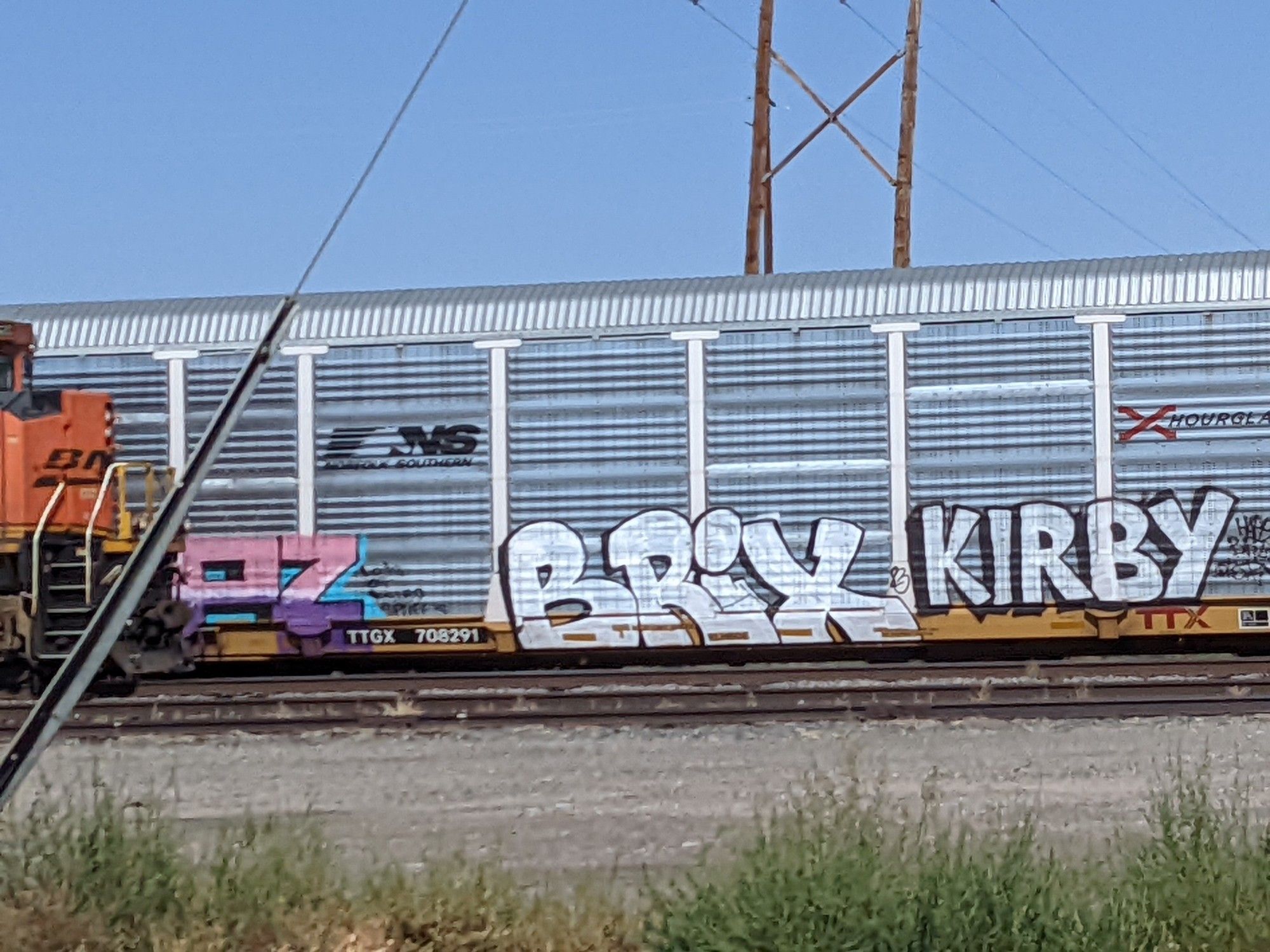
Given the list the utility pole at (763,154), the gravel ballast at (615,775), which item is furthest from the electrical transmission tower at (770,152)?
the gravel ballast at (615,775)

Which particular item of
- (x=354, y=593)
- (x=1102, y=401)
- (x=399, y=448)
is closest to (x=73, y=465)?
(x=354, y=593)

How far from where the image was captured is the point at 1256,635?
548 inches

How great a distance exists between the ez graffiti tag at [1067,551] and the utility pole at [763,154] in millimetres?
8587

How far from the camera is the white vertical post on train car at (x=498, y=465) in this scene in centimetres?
1457

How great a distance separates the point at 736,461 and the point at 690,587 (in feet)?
3.86

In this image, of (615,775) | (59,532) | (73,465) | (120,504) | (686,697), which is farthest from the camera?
(73,465)

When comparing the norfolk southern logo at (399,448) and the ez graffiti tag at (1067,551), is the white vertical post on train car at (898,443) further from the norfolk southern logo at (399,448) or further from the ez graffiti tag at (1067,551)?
the norfolk southern logo at (399,448)

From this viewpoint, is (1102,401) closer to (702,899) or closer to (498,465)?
(498,465)

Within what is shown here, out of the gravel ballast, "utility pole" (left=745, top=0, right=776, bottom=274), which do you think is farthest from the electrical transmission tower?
the gravel ballast

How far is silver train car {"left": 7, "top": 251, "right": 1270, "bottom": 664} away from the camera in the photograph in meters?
14.0

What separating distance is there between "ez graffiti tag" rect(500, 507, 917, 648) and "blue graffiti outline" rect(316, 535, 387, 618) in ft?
3.95

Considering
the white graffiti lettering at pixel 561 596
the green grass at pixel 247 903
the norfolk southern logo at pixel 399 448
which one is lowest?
the green grass at pixel 247 903

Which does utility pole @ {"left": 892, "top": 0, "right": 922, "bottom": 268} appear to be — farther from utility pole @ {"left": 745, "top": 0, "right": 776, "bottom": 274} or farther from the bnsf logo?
the bnsf logo

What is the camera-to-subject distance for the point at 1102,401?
14.1 meters
